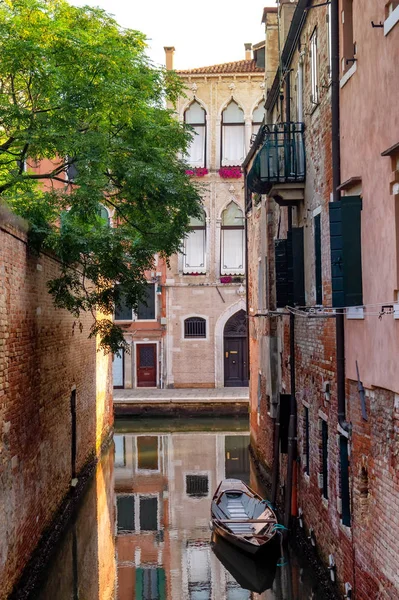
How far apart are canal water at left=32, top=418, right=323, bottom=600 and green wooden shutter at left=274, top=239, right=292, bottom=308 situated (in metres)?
4.12

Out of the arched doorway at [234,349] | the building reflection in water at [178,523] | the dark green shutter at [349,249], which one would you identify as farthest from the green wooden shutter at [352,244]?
the arched doorway at [234,349]

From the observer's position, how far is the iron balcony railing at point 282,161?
13086 mm

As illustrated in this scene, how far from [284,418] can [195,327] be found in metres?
19.6

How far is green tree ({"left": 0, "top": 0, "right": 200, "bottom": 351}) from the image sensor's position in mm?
13508

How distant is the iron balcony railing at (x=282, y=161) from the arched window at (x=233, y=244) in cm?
2059

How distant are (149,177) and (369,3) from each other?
22.4ft

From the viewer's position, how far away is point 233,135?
34.3 m

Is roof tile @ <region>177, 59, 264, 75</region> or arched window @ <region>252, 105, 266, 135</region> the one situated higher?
roof tile @ <region>177, 59, 264, 75</region>

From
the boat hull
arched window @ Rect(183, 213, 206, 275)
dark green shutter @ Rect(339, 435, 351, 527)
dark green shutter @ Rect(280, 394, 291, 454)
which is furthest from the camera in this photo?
arched window @ Rect(183, 213, 206, 275)

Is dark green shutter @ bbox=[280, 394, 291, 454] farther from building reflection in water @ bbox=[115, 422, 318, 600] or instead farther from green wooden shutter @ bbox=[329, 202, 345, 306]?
green wooden shutter @ bbox=[329, 202, 345, 306]

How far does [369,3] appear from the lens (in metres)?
8.43

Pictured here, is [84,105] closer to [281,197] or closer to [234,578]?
[281,197]

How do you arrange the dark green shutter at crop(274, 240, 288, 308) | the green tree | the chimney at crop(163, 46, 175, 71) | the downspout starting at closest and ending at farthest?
the green tree, the downspout, the dark green shutter at crop(274, 240, 288, 308), the chimney at crop(163, 46, 175, 71)

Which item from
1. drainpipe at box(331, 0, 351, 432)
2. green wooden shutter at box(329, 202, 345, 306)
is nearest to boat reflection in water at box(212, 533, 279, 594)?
drainpipe at box(331, 0, 351, 432)
